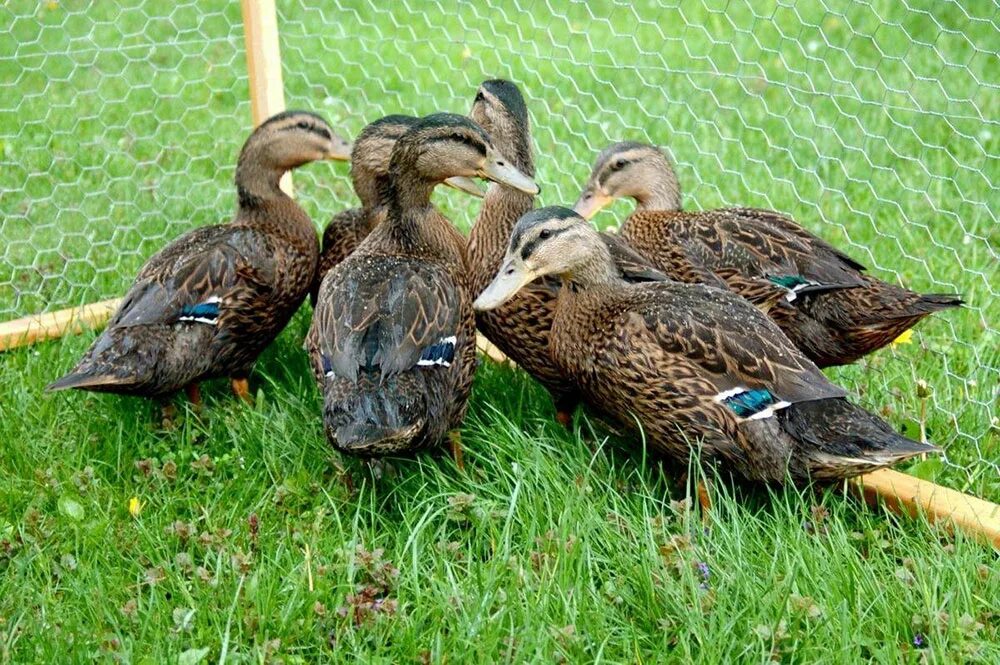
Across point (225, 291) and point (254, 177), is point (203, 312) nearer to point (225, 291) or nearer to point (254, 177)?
point (225, 291)

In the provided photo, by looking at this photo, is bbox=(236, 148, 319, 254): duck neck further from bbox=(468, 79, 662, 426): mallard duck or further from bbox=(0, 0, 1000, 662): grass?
bbox=(468, 79, 662, 426): mallard duck

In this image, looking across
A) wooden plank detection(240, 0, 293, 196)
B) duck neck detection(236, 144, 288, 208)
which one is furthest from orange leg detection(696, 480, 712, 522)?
wooden plank detection(240, 0, 293, 196)

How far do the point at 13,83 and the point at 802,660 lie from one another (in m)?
5.71

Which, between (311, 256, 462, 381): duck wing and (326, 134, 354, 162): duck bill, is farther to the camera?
(326, 134, 354, 162): duck bill

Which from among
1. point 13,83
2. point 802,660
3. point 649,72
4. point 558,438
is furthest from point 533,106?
point 802,660

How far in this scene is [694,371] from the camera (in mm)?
3518

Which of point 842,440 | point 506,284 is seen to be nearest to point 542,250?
point 506,284

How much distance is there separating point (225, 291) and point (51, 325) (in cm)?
111

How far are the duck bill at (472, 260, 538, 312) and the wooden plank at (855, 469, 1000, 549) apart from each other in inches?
48.2

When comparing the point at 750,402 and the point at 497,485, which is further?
the point at 497,485

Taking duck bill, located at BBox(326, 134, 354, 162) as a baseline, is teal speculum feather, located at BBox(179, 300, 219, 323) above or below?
below

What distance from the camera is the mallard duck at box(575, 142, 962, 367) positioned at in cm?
402

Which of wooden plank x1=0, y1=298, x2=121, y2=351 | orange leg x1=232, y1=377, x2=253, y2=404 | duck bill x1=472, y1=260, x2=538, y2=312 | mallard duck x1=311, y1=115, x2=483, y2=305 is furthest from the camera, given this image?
wooden plank x1=0, y1=298, x2=121, y2=351

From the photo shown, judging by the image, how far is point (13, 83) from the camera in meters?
6.73
